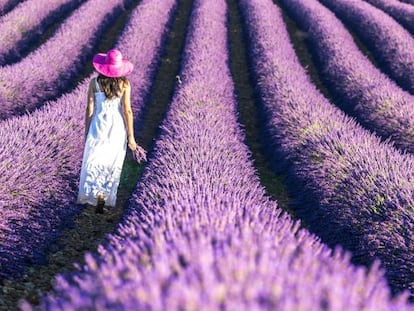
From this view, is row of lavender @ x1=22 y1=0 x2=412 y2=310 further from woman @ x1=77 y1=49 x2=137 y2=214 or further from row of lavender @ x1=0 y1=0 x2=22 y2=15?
row of lavender @ x1=0 y1=0 x2=22 y2=15

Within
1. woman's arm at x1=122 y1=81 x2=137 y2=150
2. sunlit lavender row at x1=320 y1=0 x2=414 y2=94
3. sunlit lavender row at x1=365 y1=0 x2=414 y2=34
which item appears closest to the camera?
woman's arm at x1=122 y1=81 x2=137 y2=150

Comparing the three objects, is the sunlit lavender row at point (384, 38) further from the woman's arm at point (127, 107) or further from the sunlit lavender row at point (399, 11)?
the woman's arm at point (127, 107)

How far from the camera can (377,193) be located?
4672 millimetres

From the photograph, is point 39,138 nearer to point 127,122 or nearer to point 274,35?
point 127,122

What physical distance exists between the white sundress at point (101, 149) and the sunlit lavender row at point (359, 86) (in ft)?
9.42

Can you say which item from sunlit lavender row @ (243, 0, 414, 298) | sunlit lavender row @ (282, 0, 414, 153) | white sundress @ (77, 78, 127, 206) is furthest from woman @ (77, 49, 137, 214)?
sunlit lavender row @ (282, 0, 414, 153)

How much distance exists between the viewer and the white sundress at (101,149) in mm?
5117

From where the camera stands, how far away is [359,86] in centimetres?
922

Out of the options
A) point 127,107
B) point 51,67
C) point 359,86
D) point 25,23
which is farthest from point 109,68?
point 25,23

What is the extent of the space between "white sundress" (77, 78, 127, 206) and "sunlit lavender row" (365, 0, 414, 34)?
37.2 feet

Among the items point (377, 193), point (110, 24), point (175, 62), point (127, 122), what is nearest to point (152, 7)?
point (110, 24)

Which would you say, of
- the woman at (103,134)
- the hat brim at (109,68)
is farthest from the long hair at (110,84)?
the hat brim at (109,68)

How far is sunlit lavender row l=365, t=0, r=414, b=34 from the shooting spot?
15.6 m

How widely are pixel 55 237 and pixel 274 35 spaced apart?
29.3 ft
